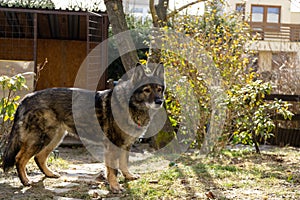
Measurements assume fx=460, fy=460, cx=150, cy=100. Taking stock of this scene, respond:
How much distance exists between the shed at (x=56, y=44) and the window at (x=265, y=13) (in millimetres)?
13710

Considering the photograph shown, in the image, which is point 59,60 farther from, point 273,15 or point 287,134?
point 273,15

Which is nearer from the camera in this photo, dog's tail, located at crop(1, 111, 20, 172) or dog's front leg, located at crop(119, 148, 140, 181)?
dog's tail, located at crop(1, 111, 20, 172)

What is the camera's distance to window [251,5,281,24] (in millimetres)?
24109

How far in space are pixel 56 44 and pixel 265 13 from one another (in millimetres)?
14456

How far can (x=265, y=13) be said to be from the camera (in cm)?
2416

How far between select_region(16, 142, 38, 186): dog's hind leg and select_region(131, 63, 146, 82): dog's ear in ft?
4.59

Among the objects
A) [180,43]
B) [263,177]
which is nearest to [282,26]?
[180,43]

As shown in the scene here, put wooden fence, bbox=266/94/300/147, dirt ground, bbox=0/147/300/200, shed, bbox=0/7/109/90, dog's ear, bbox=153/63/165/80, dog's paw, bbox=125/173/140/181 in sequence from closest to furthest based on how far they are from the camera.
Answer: dirt ground, bbox=0/147/300/200, dog's ear, bbox=153/63/165/80, dog's paw, bbox=125/173/140/181, wooden fence, bbox=266/94/300/147, shed, bbox=0/7/109/90

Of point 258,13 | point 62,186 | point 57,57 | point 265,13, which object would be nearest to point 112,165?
point 62,186

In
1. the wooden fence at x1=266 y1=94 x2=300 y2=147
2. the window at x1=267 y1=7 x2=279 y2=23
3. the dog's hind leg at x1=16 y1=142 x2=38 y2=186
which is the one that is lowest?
the wooden fence at x1=266 y1=94 x2=300 y2=147

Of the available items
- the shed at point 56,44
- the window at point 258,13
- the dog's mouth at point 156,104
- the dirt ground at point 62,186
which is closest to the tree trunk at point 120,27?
the dirt ground at point 62,186

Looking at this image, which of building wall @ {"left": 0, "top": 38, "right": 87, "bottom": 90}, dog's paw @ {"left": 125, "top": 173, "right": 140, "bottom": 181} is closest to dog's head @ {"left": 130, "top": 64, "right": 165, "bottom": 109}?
dog's paw @ {"left": 125, "top": 173, "right": 140, "bottom": 181}

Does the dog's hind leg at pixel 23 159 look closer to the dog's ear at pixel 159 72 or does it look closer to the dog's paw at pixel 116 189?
the dog's paw at pixel 116 189

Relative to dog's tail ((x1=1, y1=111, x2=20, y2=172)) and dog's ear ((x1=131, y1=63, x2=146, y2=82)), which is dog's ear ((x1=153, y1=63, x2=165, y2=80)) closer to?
dog's ear ((x1=131, y1=63, x2=146, y2=82))
